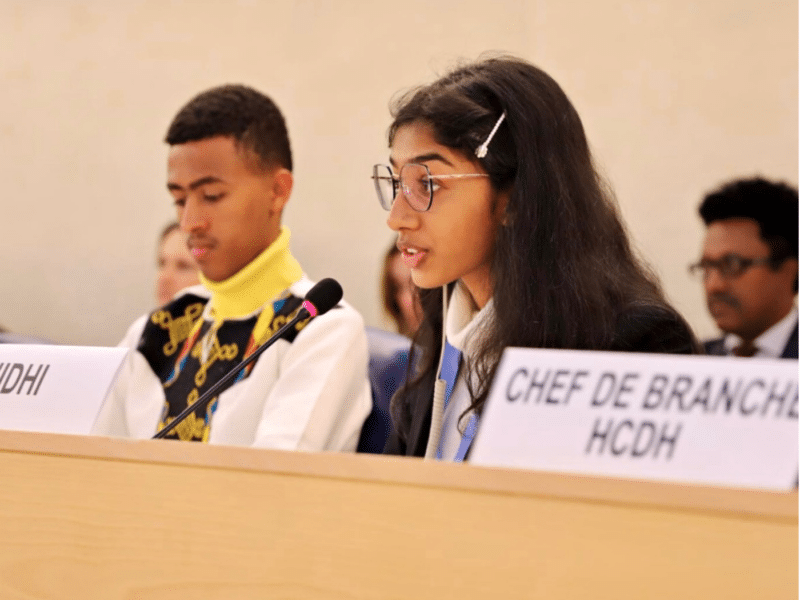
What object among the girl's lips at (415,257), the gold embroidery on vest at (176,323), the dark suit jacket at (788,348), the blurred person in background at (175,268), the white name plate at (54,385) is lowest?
the blurred person in background at (175,268)

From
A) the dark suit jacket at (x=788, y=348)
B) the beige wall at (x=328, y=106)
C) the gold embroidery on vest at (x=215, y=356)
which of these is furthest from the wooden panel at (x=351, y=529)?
the beige wall at (x=328, y=106)

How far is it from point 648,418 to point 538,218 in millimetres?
591

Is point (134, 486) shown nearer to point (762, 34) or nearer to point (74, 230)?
point (762, 34)

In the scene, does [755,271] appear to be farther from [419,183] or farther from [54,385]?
[54,385]

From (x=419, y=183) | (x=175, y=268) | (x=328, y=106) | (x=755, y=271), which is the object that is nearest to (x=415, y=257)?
(x=419, y=183)

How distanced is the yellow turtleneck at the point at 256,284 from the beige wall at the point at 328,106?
62.5 inches

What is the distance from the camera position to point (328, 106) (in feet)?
11.2

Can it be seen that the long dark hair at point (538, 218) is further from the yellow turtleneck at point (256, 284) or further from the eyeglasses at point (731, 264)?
the eyeglasses at point (731, 264)

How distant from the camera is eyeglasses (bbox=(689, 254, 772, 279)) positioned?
246cm

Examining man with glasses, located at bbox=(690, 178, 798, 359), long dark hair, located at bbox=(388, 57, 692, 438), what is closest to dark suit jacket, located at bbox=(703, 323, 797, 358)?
man with glasses, located at bbox=(690, 178, 798, 359)

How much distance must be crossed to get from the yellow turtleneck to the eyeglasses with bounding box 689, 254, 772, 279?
1.32m

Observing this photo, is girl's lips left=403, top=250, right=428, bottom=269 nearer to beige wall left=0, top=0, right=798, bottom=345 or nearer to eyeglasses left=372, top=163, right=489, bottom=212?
eyeglasses left=372, top=163, right=489, bottom=212

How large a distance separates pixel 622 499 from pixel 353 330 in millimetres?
964

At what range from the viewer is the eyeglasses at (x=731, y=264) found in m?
2.46
